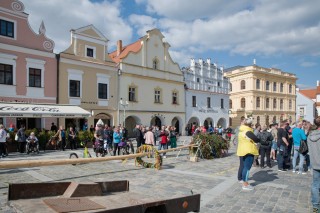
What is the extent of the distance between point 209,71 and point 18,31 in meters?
25.0

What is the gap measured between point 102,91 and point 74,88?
2.85m

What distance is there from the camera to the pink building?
19203 mm

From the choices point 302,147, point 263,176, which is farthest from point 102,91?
point 302,147

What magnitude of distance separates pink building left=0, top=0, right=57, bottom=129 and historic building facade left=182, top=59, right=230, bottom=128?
57.1 ft

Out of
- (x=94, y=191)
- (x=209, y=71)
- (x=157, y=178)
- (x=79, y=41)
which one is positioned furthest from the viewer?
(x=209, y=71)

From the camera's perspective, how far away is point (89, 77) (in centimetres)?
2427

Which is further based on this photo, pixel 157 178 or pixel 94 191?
pixel 157 178

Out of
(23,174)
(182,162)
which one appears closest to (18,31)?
(23,174)

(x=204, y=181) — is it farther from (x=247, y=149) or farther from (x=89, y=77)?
(x=89, y=77)

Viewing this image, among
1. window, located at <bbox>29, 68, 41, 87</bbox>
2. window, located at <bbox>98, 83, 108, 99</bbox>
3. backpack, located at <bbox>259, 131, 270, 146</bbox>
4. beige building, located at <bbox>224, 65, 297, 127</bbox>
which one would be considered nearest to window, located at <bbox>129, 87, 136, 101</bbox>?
window, located at <bbox>98, 83, 108, 99</bbox>

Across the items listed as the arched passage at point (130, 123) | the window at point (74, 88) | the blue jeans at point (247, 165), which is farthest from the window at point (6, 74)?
the blue jeans at point (247, 165)

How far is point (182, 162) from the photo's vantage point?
1245cm

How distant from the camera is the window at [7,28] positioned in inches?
751

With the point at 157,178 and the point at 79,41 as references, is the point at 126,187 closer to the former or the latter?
the point at 157,178
